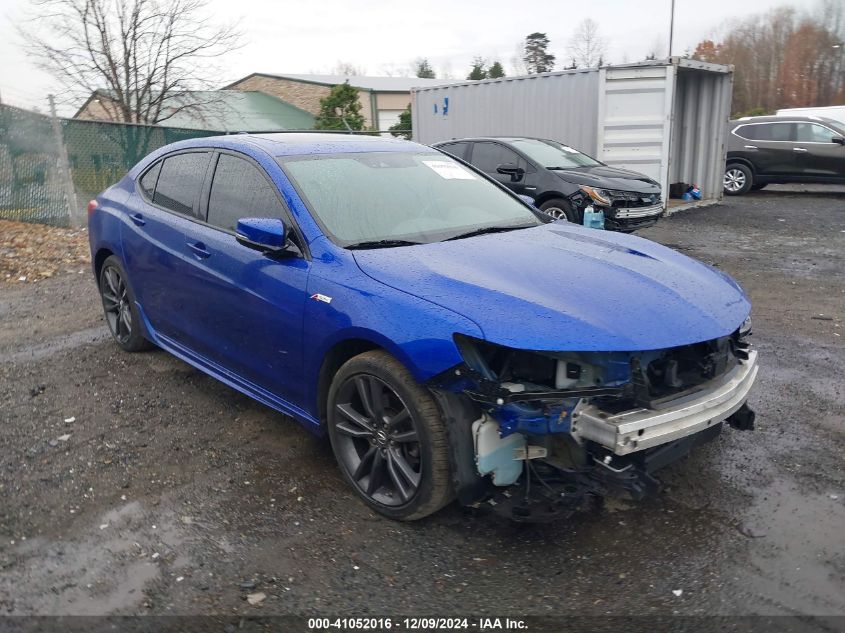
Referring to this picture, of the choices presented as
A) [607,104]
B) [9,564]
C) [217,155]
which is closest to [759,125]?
[607,104]

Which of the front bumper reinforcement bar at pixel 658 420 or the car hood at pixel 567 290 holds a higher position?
the car hood at pixel 567 290

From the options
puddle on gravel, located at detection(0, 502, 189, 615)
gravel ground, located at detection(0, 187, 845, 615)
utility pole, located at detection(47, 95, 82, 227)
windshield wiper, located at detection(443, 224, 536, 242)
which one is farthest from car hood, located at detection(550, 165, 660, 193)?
puddle on gravel, located at detection(0, 502, 189, 615)

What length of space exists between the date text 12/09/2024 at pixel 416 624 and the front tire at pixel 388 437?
56cm

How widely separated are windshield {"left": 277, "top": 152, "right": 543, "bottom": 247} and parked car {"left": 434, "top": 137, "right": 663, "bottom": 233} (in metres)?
5.22

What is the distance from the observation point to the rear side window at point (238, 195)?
12.6 feet

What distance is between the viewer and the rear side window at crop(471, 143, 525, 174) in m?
10.8

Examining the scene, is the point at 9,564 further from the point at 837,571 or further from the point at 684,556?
the point at 837,571

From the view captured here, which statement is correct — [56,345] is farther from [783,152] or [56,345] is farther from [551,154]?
[783,152]

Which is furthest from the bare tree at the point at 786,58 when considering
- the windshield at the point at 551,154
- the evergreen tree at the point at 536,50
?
the windshield at the point at 551,154

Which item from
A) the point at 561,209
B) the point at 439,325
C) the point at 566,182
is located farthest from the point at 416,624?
the point at 566,182

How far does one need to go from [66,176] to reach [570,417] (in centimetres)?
1101

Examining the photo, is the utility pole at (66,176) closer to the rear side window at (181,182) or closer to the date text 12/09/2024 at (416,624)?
the rear side window at (181,182)

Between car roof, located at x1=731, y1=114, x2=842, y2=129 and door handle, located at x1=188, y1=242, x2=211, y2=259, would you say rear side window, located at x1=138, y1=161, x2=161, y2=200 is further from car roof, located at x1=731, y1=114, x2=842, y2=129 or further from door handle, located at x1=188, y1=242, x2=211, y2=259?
car roof, located at x1=731, y1=114, x2=842, y2=129

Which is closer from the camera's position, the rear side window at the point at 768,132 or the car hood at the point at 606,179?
the car hood at the point at 606,179
